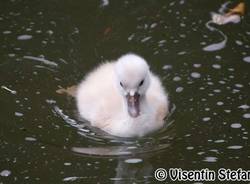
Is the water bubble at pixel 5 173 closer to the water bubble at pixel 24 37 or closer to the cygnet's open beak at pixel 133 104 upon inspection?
the cygnet's open beak at pixel 133 104

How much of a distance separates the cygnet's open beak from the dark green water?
0.77 feet

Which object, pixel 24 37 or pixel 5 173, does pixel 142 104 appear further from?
pixel 24 37

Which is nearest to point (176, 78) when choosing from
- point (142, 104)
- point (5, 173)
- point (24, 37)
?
point (142, 104)

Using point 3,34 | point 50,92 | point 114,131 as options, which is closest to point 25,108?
point 50,92

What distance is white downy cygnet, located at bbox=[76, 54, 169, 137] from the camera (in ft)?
18.1

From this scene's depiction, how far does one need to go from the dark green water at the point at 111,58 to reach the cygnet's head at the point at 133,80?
0.31m

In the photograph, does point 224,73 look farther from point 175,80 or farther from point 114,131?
point 114,131

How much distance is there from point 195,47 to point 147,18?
0.67 m

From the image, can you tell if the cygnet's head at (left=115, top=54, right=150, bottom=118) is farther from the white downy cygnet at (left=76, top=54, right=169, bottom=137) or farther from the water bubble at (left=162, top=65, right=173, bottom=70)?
the water bubble at (left=162, top=65, right=173, bottom=70)

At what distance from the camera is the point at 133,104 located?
557 centimetres

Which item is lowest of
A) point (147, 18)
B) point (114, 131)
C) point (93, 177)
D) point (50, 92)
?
point (93, 177)

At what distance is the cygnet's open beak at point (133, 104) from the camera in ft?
18.2

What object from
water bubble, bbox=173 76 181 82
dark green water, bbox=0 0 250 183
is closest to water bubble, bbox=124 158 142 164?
dark green water, bbox=0 0 250 183

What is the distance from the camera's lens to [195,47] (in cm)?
668
